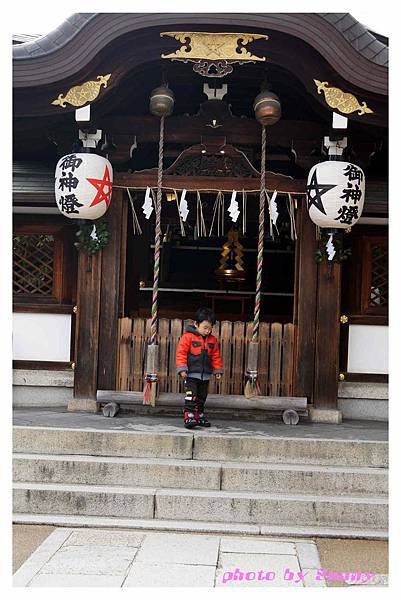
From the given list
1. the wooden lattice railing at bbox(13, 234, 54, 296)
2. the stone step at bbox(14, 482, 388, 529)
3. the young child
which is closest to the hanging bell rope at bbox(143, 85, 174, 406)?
the young child

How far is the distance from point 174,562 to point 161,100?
16.4 feet

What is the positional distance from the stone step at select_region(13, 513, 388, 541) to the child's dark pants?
4.99ft

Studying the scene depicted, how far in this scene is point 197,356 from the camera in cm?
737

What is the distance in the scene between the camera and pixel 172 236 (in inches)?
491

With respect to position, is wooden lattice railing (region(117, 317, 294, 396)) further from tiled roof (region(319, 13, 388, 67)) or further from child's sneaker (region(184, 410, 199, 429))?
tiled roof (region(319, 13, 388, 67))

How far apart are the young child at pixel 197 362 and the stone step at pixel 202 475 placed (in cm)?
82

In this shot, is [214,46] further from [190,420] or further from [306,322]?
[190,420]

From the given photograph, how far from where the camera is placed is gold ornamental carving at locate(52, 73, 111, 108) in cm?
737

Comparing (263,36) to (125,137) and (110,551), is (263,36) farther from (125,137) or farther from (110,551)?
(110,551)

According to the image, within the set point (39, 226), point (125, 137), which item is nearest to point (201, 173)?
point (125, 137)

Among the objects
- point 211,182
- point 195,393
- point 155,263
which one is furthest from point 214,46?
point 195,393

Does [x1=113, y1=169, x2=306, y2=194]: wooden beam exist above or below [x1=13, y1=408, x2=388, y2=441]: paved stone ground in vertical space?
above

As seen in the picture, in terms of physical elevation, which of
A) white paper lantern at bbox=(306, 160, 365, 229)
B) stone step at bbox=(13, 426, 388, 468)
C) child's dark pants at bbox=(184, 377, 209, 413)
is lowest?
stone step at bbox=(13, 426, 388, 468)

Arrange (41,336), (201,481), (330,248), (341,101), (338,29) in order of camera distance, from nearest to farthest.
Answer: (201,481) < (338,29) < (341,101) < (330,248) < (41,336)
